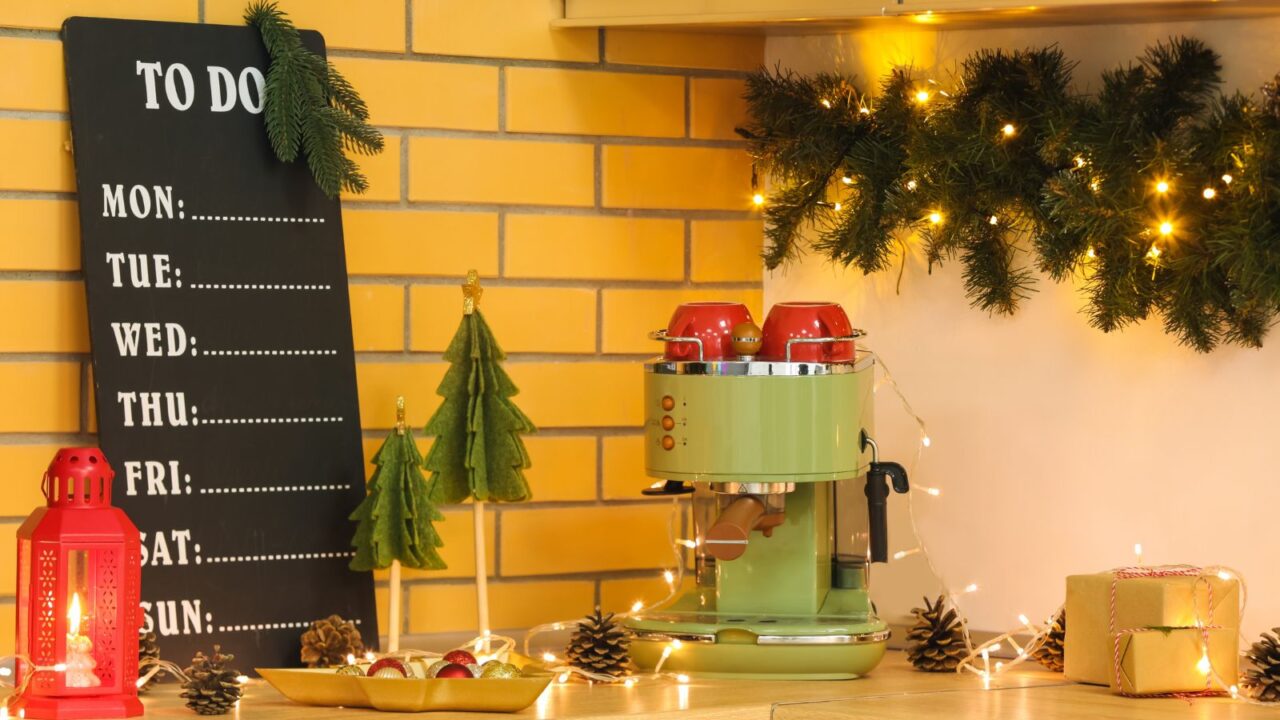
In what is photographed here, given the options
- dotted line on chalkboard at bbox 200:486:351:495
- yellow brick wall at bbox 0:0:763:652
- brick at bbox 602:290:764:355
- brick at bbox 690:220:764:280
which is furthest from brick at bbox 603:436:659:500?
dotted line on chalkboard at bbox 200:486:351:495

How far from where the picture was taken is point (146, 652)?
150 cm

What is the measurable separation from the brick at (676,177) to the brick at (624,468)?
0.89 ft

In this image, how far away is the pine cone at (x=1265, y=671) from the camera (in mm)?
1399

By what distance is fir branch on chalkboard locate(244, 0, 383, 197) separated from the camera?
1605 millimetres

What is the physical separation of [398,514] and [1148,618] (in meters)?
0.72

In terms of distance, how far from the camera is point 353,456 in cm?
164

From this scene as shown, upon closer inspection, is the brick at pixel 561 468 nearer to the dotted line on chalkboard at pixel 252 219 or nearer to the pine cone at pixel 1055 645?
the dotted line on chalkboard at pixel 252 219

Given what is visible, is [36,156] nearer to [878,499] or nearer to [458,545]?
[458,545]

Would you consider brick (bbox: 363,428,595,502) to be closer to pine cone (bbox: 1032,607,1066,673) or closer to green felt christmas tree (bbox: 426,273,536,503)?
green felt christmas tree (bbox: 426,273,536,503)

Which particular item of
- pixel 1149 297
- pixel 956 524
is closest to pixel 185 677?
pixel 956 524

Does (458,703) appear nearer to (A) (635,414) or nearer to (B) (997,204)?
(A) (635,414)

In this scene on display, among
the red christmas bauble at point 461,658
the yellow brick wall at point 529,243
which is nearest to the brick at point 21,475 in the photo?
the yellow brick wall at point 529,243

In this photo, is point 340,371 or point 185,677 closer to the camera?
point 185,677

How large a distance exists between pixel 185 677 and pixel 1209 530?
1.01 metres
